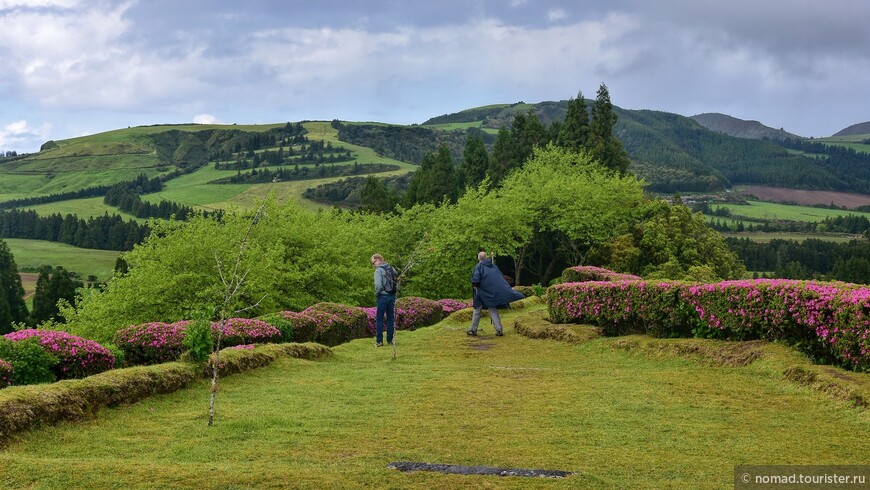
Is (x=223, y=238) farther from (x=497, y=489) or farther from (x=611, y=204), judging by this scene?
(x=497, y=489)

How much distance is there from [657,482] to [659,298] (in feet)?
41.0

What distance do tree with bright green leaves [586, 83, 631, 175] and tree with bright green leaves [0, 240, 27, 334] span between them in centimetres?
7020

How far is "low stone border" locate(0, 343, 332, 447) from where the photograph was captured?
827 centimetres

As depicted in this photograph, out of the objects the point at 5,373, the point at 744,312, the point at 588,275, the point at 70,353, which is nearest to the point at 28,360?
the point at 5,373

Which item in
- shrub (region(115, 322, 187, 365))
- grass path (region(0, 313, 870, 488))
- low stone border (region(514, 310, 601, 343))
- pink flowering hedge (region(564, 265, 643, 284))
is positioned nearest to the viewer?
grass path (region(0, 313, 870, 488))

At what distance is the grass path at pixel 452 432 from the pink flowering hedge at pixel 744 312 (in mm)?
1351

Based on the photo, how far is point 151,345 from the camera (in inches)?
618

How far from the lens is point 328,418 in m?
9.91

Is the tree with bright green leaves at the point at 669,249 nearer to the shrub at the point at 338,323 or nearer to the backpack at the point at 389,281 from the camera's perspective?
the shrub at the point at 338,323

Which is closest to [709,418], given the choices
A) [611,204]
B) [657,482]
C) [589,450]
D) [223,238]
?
[589,450]

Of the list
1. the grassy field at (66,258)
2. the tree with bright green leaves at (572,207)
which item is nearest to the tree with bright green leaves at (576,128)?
the tree with bright green leaves at (572,207)

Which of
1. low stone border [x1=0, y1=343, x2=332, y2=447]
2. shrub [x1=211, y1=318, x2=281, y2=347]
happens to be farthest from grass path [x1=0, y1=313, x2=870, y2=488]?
shrub [x1=211, y1=318, x2=281, y2=347]

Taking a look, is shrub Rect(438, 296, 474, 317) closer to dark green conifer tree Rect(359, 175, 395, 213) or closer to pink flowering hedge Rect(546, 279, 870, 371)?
pink flowering hedge Rect(546, 279, 870, 371)

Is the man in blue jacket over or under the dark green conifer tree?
under
